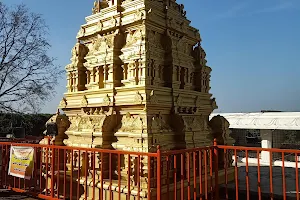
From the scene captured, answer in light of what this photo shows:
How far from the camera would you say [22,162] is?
5664mm

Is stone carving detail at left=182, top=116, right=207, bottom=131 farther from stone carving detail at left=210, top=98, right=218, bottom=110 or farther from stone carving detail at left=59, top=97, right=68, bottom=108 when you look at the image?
stone carving detail at left=59, top=97, right=68, bottom=108

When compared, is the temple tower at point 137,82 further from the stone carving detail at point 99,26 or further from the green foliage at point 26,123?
the green foliage at point 26,123

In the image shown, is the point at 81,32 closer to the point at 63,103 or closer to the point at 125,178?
the point at 63,103

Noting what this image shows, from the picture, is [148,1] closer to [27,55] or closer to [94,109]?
[94,109]

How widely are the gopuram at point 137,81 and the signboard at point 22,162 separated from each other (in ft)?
4.72

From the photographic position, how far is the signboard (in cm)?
549

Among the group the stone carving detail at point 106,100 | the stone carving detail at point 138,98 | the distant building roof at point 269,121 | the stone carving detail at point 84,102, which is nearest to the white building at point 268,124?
the distant building roof at point 269,121

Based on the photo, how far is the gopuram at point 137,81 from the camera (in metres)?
6.33

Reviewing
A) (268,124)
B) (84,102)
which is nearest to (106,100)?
(84,102)

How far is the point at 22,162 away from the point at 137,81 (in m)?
3.00

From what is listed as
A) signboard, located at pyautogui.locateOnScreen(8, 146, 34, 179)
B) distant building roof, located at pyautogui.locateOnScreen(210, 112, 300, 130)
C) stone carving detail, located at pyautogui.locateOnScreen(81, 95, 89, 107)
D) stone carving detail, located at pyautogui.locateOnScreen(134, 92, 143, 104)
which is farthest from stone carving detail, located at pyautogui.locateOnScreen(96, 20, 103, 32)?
distant building roof, located at pyautogui.locateOnScreen(210, 112, 300, 130)

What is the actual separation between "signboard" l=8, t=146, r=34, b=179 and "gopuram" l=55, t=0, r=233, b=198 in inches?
56.7

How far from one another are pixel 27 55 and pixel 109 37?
9784mm

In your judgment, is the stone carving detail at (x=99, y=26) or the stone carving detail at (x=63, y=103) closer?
the stone carving detail at (x=99, y=26)
